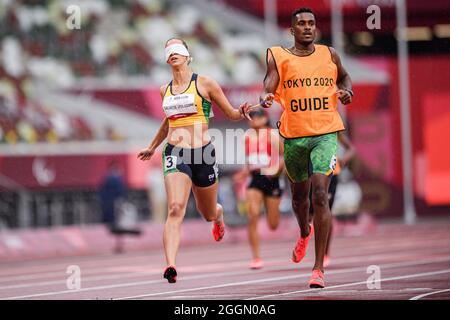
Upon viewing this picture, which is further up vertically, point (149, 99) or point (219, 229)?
point (149, 99)

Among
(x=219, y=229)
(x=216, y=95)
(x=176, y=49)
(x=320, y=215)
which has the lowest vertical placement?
(x=219, y=229)

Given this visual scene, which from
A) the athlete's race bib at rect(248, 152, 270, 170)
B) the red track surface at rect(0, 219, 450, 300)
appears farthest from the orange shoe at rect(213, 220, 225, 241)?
the athlete's race bib at rect(248, 152, 270, 170)

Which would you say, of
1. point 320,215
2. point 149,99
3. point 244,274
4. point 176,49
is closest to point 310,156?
point 320,215

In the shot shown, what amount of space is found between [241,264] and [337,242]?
23.1 feet

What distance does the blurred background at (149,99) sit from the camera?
29594mm

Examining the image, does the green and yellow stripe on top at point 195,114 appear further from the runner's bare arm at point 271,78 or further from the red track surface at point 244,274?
the red track surface at point 244,274

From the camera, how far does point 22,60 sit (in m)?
31.7

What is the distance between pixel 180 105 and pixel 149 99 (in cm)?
2208

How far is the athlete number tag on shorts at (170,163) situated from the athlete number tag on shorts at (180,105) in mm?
441

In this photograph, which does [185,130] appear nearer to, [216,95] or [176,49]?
[216,95]

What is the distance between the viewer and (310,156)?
38.3ft

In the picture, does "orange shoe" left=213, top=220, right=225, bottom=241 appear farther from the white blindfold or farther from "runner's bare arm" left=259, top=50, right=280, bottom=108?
the white blindfold

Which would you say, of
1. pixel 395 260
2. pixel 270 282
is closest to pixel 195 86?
pixel 270 282
